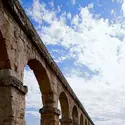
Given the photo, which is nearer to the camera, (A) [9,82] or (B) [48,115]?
(A) [9,82]

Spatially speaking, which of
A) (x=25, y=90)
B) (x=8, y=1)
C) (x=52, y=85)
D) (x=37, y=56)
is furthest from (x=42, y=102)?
(x=8, y=1)

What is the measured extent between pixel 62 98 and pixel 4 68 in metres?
6.57

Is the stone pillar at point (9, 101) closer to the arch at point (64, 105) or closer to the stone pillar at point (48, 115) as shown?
the stone pillar at point (48, 115)

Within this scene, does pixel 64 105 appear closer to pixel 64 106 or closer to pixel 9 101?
pixel 64 106

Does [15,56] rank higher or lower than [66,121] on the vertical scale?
higher

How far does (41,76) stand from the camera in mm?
8914

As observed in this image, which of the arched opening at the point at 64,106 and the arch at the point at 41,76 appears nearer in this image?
the arch at the point at 41,76

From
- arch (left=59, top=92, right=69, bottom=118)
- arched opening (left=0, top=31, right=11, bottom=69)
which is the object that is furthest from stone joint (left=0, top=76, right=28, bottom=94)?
arch (left=59, top=92, right=69, bottom=118)

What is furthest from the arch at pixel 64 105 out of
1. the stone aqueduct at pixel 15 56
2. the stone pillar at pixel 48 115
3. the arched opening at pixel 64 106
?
the stone aqueduct at pixel 15 56

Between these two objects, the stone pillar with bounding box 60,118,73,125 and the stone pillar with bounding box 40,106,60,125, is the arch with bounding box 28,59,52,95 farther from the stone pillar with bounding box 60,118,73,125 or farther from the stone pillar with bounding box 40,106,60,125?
the stone pillar with bounding box 60,118,73,125

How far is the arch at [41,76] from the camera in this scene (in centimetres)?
818

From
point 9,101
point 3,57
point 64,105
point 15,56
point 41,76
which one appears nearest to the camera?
point 9,101

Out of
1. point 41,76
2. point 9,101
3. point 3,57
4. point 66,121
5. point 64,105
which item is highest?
point 41,76

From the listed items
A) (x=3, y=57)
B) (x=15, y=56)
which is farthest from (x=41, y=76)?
(x=3, y=57)
